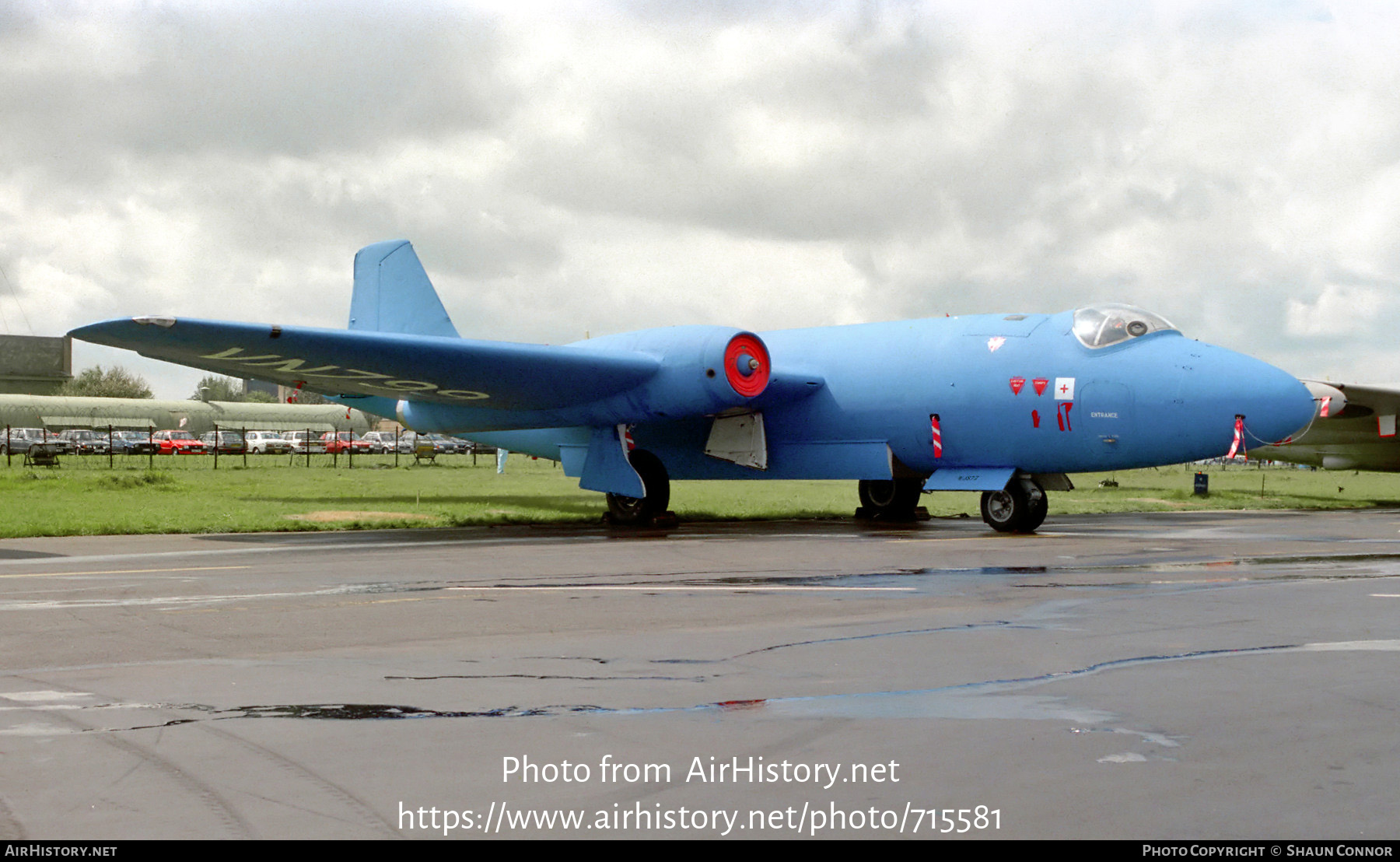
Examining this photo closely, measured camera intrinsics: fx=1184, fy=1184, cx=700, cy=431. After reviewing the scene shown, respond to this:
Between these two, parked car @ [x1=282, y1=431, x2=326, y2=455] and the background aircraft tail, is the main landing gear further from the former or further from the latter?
parked car @ [x1=282, y1=431, x2=326, y2=455]

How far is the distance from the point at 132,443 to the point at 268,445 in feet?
25.2

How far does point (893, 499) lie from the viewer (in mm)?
21328

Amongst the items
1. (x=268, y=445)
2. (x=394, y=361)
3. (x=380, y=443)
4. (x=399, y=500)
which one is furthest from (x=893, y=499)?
(x=380, y=443)

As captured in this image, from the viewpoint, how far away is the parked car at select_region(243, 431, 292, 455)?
70.2 meters

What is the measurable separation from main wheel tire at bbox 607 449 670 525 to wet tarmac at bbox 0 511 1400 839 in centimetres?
836

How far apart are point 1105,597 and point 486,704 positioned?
5807 mm

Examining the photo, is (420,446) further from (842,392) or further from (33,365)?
(842,392)

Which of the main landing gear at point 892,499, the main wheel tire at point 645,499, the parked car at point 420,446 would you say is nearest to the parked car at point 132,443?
the parked car at point 420,446

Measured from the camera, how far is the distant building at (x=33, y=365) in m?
104

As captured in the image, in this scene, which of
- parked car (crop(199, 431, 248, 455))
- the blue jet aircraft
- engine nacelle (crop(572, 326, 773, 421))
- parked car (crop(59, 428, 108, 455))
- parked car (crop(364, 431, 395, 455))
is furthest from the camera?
parked car (crop(364, 431, 395, 455))

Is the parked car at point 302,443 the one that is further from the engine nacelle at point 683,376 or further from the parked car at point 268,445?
the engine nacelle at point 683,376

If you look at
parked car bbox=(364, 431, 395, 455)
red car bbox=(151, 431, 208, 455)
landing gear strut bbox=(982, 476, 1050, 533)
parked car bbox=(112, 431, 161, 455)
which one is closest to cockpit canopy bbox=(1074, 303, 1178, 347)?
landing gear strut bbox=(982, 476, 1050, 533)

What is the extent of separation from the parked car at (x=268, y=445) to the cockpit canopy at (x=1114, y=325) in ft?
195
